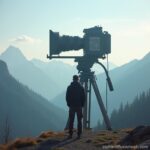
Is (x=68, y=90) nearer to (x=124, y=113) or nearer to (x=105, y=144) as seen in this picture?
(x=105, y=144)

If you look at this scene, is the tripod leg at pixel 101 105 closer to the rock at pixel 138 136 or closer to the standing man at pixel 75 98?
the standing man at pixel 75 98

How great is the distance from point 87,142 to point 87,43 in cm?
594

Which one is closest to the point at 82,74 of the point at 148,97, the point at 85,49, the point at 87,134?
the point at 85,49

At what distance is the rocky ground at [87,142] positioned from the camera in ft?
43.9

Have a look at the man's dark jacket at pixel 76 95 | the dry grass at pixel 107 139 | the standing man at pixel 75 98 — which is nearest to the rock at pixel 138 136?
the dry grass at pixel 107 139

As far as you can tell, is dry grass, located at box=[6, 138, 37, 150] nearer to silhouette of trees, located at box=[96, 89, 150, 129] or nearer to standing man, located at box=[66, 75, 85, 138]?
standing man, located at box=[66, 75, 85, 138]

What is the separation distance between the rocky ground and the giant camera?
438 cm

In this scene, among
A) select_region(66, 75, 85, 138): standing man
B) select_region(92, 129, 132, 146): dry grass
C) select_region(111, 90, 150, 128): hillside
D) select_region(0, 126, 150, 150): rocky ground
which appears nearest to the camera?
select_region(0, 126, 150, 150): rocky ground

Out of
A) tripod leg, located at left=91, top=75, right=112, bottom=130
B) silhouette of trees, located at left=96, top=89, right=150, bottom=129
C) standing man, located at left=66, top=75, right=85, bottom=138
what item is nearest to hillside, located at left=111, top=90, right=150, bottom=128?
silhouette of trees, located at left=96, top=89, right=150, bottom=129

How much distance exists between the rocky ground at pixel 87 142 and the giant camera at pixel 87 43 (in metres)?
4.38

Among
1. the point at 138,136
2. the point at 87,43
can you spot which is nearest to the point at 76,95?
the point at 138,136

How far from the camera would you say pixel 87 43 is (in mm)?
19578

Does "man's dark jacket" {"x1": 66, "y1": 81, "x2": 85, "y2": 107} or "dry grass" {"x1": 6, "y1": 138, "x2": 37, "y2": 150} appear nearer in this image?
"dry grass" {"x1": 6, "y1": 138, "x2": 37, "y2": 150}

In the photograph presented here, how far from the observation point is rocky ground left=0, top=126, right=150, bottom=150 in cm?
1338
